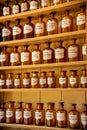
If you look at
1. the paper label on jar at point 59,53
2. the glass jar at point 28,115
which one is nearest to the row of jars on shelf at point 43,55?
the paper label on jar at point 59,53

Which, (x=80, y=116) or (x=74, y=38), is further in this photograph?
(x=74, y=38)

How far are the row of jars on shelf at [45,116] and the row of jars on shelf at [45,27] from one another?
1.56ft

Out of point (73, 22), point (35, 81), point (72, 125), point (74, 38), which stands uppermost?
point (73, 22)

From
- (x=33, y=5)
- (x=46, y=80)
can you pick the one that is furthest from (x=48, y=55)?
(x=33, y=5)

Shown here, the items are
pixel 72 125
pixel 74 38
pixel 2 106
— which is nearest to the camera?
pixel 72 125

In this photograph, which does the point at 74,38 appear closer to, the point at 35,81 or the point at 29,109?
the point at 35,81

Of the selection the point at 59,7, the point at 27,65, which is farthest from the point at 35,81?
the point at 59,7

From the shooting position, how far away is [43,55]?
1.71 meters

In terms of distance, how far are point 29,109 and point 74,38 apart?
1.85 feet

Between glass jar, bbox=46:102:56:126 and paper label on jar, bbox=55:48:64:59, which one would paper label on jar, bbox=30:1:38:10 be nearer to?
paper label on jar, bbox=55:48:64:59

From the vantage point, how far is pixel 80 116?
1.60 meters

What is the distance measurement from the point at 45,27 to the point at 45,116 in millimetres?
601

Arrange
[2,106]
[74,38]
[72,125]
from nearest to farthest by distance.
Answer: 1. [72,125]
2. [74,38]
3. [2,106]

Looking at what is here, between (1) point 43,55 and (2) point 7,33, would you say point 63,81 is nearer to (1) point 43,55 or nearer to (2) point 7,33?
(1) point 43,55
